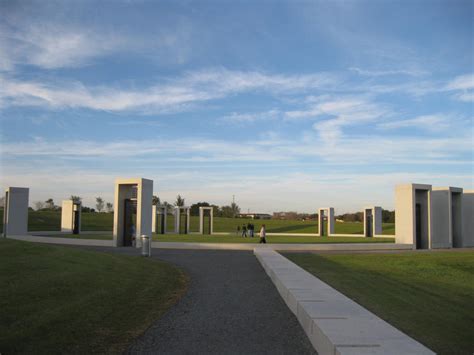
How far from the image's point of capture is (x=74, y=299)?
8977 mm

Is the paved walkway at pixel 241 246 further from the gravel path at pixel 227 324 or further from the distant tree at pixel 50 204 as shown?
the distant tree at pixel 50 204

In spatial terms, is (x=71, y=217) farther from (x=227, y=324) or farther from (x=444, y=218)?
(x=227, y=324)

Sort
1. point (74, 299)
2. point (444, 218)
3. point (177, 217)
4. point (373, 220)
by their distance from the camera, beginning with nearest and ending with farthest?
point (74, 299), point (444, 218), point (373, 220), point (177, 217)

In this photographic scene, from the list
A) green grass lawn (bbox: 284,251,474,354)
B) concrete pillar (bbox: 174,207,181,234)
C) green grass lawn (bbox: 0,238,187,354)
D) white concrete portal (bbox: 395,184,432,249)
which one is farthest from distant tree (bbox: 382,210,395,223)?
green grass lawn (bbox: 0,238,187,354)

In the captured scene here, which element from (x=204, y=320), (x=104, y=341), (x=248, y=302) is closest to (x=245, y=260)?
(x=248, y=302)

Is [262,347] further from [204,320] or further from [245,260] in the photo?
[245,260]

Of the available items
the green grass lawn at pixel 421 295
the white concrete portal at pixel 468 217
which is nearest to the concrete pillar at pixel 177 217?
the white concrete portal at pixel 468 217

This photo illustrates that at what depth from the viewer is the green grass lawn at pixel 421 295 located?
7.27 m

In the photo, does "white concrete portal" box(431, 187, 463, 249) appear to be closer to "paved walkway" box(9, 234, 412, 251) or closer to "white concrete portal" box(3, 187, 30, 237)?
"paved walkway" box(9, 234, 412, 251)

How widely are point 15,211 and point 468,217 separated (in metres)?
35.2

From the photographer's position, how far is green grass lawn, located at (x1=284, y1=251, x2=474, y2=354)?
286 inches

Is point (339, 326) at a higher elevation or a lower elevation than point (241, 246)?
higher

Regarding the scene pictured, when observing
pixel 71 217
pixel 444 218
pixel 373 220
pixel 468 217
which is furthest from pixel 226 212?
pixel 444 218

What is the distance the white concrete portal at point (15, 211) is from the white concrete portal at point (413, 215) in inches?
1081
